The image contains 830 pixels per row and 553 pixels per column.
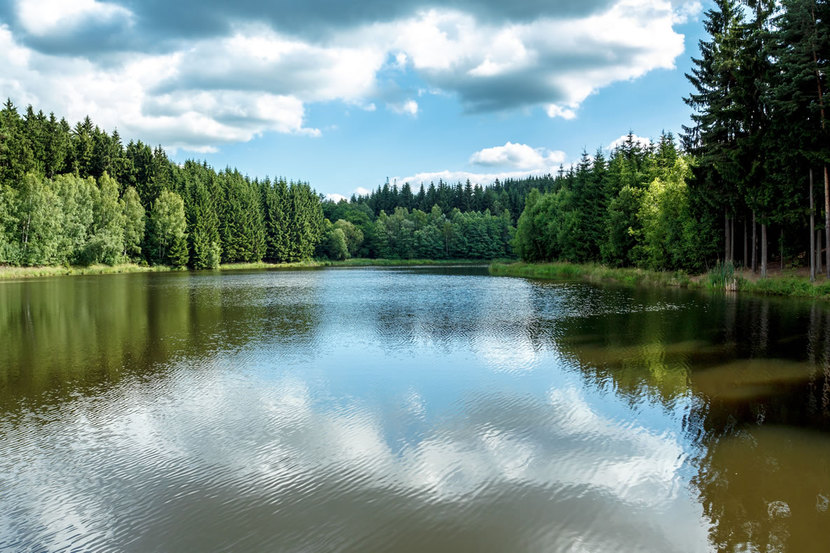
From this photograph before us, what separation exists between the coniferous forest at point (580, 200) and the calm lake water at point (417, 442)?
15622 millimetres

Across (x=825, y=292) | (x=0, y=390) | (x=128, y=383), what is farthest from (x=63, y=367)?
(x=825, y=292)

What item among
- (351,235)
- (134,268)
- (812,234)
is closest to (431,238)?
(351,235)

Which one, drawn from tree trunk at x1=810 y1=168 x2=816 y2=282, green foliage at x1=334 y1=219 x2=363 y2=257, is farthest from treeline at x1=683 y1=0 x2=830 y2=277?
green foliage at x1=334 y1=219 x2=363 y2=257

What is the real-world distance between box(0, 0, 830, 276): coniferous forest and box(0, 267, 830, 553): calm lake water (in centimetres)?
1562

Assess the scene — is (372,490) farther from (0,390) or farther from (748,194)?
(748,194)

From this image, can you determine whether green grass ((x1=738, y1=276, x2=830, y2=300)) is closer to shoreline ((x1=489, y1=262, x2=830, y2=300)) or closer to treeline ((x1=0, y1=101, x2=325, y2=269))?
shoreline ((x1=489, y1=262, x2=830, y2=300))

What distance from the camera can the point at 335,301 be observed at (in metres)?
32.2

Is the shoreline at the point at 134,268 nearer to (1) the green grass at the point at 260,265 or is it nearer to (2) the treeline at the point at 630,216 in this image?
(1) the green grass at the point at 260,265

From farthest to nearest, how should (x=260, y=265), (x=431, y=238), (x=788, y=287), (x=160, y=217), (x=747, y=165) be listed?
1. (x=431, y=238)
2. (x=260, y=265)
3. (x=160, y=217)
4. (x=747, y=165)
5. (x=788, y=287)

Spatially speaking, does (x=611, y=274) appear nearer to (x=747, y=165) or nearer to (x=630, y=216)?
(x=630, y=216)

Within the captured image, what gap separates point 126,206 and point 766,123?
80.9 m

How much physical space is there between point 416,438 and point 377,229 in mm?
126369

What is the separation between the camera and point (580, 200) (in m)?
61.6

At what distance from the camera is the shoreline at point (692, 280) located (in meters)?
29.6
